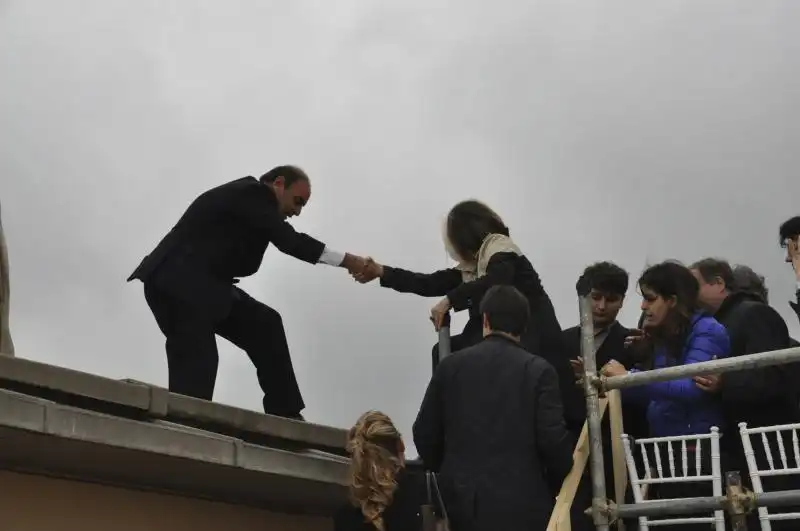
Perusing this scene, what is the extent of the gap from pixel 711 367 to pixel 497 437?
2.86ft

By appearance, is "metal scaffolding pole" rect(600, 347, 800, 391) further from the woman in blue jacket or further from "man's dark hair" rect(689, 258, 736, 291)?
"man's dark hair" rect(689, 258, 736, 291)

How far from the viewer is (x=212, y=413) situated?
5543 mm

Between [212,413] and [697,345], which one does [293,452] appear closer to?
[212,413]

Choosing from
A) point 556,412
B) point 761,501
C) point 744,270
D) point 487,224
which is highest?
point 487,224

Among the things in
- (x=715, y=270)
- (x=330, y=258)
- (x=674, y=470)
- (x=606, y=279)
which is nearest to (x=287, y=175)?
(x=330, y=258)

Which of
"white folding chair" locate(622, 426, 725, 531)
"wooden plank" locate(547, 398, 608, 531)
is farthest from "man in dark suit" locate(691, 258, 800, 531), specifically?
"wooden plank" locate(547, 398, 608, 531)

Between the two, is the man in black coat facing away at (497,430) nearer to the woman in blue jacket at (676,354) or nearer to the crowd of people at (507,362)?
the crowd of people at (507,362)

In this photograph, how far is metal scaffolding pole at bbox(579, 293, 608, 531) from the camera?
4891 mm

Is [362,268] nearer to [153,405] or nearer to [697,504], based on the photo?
[153,405]

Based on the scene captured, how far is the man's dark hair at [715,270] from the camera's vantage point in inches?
223

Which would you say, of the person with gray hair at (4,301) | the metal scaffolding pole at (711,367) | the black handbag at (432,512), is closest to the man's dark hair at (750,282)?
the metal scaffolding pole at (711,367)

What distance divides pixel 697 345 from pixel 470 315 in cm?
131

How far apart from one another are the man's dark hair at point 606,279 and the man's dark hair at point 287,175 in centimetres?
182

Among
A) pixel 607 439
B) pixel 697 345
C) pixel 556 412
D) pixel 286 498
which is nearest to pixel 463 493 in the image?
pixel 556 412
